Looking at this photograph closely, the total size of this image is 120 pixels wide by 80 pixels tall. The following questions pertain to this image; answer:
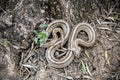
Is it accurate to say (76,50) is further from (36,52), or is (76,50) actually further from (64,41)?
(36,52)

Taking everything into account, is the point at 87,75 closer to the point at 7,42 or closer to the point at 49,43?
the point at 49,43

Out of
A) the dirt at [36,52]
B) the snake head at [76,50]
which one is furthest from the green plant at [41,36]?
the snake head at [76,50]

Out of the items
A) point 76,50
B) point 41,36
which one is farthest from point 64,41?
point 41,36

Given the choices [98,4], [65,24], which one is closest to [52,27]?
[65,24]

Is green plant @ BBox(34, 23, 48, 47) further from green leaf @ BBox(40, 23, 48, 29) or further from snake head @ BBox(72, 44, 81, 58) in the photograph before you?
snake head @ BBox(72, 44, 81, 58)

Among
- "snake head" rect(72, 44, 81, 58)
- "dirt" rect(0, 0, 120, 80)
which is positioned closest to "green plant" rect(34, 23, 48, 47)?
"dirt" rect(0, 0, 120, 80)
